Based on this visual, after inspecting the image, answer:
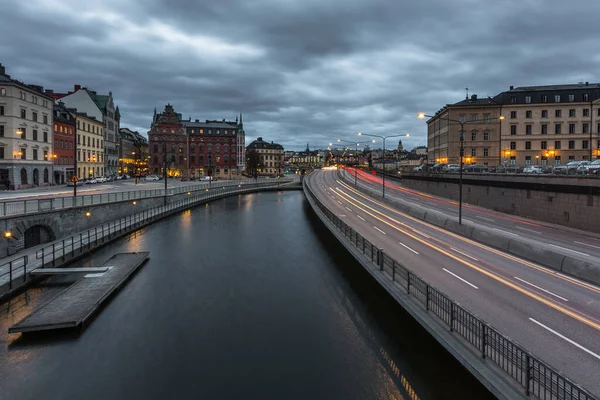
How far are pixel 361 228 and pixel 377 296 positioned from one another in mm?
11578

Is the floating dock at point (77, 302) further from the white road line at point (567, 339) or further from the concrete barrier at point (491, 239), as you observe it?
the concrete barrier at point (491, 239)

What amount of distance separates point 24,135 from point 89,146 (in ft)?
88.0

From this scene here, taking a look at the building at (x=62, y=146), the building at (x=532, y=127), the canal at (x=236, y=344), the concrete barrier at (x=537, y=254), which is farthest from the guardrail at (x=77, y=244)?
the building at (x=532, y=127)

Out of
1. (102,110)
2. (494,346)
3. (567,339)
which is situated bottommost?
(567,339)

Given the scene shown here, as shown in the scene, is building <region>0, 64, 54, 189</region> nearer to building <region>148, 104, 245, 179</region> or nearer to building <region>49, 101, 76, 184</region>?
building <region>49, 101, 76, 184</region>

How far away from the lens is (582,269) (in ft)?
57.9

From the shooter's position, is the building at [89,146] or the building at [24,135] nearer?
the building at [24,135]

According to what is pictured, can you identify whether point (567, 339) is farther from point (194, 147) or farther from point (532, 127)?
point (194, 147)

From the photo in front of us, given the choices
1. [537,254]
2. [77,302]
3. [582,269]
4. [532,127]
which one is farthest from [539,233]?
[532,127]

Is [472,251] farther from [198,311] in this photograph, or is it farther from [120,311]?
[120,311]

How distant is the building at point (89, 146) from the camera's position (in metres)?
78.6

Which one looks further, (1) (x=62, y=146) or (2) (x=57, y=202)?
(1) (x=62, y=146)

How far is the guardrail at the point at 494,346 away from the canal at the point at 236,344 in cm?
255

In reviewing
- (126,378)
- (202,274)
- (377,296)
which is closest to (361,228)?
(377,296)
